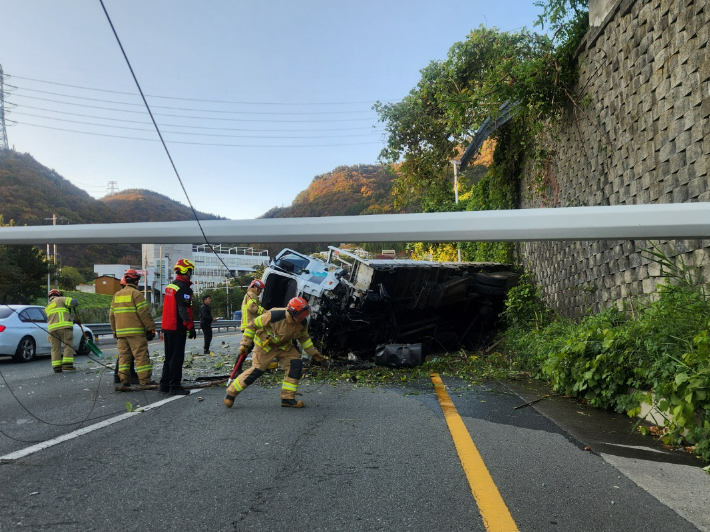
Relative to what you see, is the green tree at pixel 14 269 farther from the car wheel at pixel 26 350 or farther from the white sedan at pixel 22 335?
the car wheel at pixel 26 350

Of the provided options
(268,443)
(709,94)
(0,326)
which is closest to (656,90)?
(709,94)

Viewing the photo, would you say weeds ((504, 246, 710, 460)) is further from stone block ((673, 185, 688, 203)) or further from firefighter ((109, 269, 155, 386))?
firefighter ((109, 269, 155, 386))

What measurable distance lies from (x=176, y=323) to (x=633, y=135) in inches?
280

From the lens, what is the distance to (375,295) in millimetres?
11461

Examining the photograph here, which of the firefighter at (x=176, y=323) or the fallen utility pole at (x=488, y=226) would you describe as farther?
the firefighter at (x=176, y=323)

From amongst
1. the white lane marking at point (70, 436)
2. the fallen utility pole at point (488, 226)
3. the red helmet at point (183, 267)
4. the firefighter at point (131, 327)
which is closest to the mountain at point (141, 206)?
the fallen utility pole at point (488, 226)

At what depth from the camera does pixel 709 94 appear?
577 centimetres

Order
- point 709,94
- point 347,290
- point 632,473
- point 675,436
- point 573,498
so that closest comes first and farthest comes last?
point 573,498, point 632,473, point 675,436, point 709,94, point 347,290

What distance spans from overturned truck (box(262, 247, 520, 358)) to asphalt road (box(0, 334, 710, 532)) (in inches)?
179

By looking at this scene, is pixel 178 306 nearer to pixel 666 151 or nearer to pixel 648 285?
pixel 648 285

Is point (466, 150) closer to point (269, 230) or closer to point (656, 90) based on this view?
point (656, 90)

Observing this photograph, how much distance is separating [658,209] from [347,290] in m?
9.18

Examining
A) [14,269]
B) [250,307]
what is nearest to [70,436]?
[14,269]

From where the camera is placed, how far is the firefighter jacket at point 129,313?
→ 7.99 m
